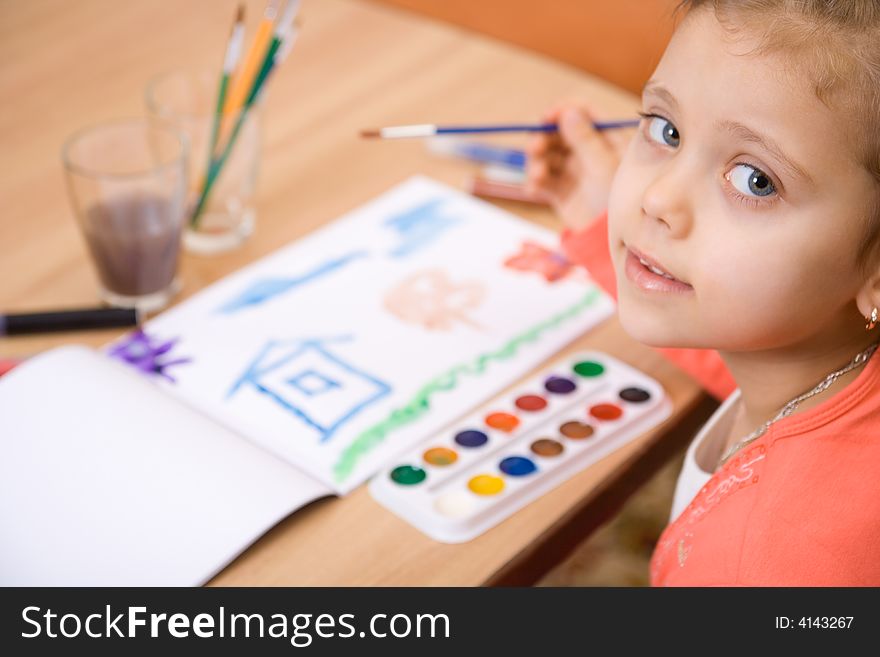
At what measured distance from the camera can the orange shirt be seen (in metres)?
0.66

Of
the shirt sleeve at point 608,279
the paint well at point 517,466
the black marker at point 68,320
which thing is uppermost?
the shirt sleeve at point 608,279

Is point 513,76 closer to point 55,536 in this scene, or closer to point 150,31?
point 150,31

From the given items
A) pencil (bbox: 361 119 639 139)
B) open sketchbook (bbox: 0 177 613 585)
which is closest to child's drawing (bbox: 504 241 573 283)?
open sketchbook (bbox: 0 177 613 585)

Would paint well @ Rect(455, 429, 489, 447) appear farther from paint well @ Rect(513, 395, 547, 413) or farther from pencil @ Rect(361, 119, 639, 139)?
pencil @ Rect(361, 119, 639, 139)

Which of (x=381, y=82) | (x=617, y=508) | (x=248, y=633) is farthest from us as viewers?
(x=381, y=82)

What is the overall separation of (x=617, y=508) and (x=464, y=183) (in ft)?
1.36

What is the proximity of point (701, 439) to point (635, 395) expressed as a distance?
0.24 ft

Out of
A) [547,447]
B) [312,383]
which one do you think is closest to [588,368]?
[547,447]

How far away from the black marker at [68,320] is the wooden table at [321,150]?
0.01m

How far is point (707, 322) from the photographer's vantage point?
0.70 metres

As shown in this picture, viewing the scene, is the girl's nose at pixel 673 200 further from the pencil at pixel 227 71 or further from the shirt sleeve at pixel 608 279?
the pencil at pixel 227 71

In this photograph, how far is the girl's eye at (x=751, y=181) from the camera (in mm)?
651

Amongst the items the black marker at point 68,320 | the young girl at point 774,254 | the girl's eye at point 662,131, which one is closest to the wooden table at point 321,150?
the black marker at point 68,320

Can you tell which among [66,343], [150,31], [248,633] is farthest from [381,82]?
[248,633]
